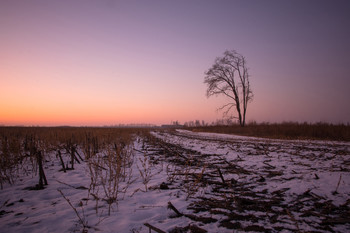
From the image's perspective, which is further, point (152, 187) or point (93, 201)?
point (152, 187)

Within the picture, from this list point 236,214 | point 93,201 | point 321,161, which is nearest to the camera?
point 236,214

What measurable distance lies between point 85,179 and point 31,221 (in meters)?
1.52

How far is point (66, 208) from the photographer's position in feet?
7.14

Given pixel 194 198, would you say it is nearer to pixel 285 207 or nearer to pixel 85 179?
pixel 285 207

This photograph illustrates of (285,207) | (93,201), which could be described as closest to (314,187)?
(285,207)

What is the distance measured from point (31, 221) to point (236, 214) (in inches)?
90.2

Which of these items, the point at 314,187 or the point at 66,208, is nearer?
the point at 66,208

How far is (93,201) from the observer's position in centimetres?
234

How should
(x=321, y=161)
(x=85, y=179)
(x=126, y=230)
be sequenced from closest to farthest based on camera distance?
1. (x=126, y=230)
2. (x=85, y=179)
3. (x=321, y=161)

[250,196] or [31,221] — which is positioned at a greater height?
[250,196]

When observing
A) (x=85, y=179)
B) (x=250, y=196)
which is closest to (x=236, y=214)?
(x=250, y=196)

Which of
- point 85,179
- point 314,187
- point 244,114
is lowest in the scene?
point 85,179

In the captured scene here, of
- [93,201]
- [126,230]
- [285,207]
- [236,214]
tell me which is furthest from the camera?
[93,201]

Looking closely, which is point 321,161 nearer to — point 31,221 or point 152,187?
point 152,187
